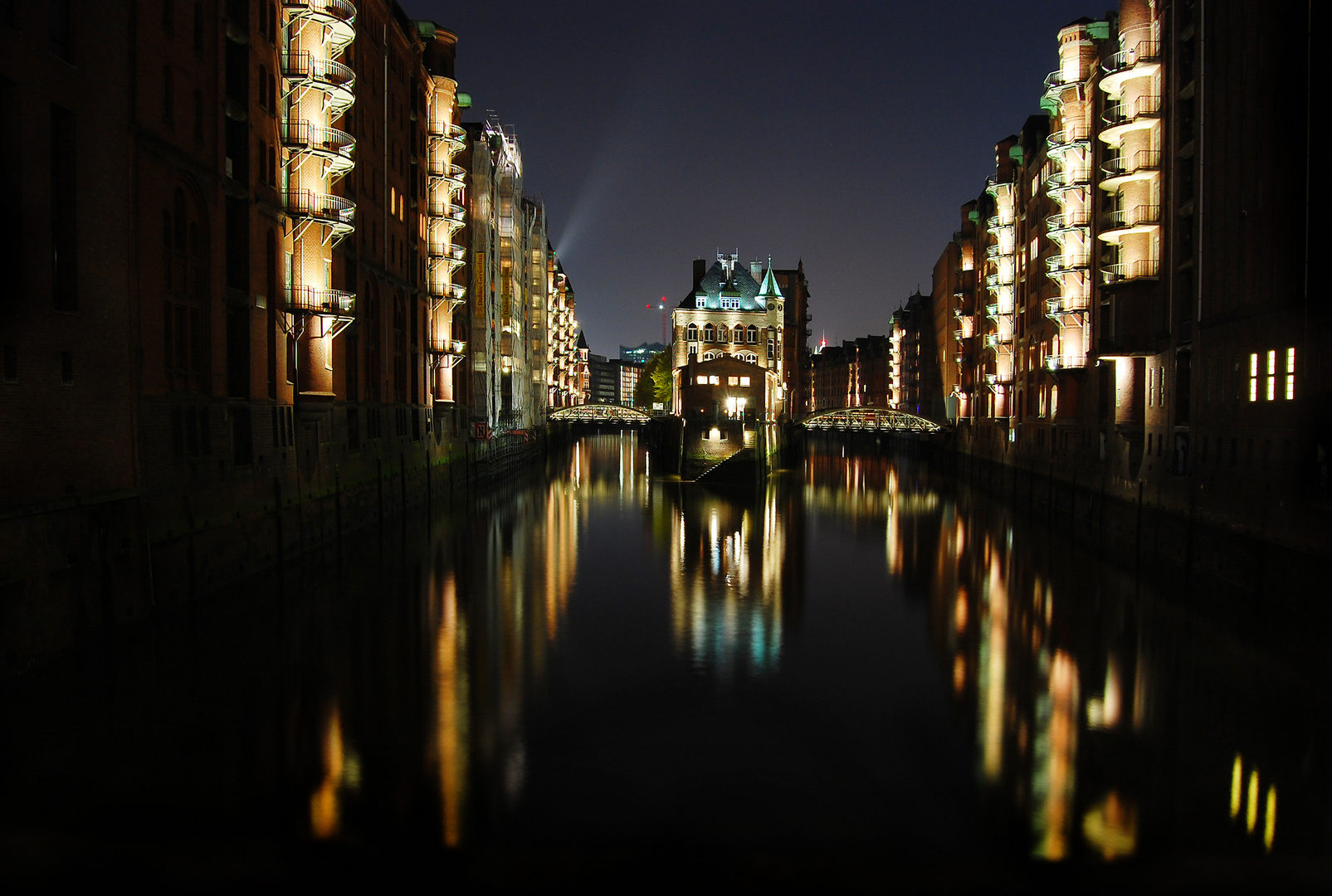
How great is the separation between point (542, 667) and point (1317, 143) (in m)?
20.4

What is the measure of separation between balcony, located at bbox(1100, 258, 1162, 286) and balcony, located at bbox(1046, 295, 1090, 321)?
26.0 ft

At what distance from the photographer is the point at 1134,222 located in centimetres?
3150

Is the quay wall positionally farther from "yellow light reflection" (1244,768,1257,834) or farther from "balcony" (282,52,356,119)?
"yellow light reflection" (1244,768,1257,834)

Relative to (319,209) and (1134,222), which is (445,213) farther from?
(1134,222)

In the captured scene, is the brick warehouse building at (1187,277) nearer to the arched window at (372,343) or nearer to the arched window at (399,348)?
the arched window at (372,343)

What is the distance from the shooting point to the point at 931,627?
2191 cm

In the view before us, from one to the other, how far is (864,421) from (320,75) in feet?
209

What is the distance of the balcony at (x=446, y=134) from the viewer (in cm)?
4666

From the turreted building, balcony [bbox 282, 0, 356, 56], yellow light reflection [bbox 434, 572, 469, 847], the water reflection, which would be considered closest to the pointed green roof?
the turreted building

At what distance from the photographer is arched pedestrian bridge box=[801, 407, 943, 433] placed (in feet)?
263

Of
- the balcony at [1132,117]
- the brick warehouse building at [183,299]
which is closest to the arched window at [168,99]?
the brick warehouse building at [183,299]

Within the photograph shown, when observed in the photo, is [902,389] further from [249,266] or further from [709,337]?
[249,266]

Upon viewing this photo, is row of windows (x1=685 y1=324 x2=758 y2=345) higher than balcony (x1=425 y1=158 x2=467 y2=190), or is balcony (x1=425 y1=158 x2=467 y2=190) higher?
balcony (x1=425 y1=158 x2=467 y2=190)

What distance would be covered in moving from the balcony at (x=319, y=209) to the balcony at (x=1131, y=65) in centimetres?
2606
